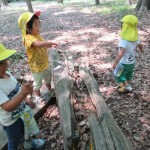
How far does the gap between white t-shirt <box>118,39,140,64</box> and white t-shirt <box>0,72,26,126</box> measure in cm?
234

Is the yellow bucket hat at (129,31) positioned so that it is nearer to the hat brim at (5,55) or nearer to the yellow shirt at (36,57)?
the yellow shirt at (36,57)

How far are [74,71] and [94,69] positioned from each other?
1.83 m

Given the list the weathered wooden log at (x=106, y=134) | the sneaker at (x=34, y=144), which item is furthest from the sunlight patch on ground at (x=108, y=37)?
the weathered wooden log at (x=106, y=134)

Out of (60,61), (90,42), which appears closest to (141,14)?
(90,42)

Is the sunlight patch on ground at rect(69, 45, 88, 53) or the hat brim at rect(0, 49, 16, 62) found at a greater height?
the hat brim at rect(0, 49, 16, 62)

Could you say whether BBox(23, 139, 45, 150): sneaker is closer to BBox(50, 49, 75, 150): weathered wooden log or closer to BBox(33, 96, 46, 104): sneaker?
BBox(50, 49, 75, 150): weathered wooden log

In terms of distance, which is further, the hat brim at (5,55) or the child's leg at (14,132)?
the child's leg at (14,132)

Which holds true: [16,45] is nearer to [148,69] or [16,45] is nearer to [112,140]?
[148,69]

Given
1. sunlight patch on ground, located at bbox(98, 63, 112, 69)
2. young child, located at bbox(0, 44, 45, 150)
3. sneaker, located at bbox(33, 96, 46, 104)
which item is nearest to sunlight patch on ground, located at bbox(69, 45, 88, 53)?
sunlight patch on ground, located at bbox(98, 63, 112, 69)

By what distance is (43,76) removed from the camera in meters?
4.56

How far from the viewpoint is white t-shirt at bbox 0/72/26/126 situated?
2768mm

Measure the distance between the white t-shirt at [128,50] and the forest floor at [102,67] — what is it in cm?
76

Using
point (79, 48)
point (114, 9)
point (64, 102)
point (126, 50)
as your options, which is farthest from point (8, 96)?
point (114, 9)

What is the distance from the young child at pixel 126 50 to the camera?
447 centimetres
